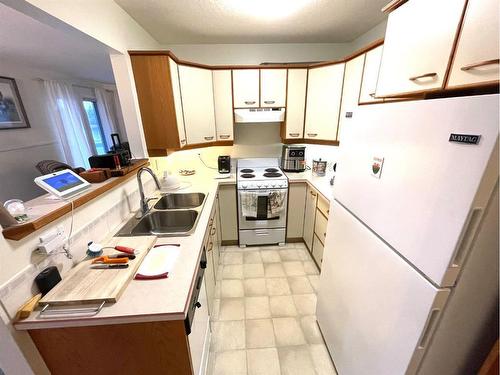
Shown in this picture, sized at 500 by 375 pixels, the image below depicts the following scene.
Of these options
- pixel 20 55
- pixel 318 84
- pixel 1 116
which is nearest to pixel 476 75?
pixel 318 84

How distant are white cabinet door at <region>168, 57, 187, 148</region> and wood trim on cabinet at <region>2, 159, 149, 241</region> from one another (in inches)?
29.3

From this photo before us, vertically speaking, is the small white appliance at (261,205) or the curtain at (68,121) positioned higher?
the curtain at (68,121)

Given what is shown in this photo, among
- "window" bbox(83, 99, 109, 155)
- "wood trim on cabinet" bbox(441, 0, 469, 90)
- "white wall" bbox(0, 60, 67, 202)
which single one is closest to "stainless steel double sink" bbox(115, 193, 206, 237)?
"wood trim on cabinet" bbox(441, 0, 469, 90)

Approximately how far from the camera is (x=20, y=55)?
2693 mm

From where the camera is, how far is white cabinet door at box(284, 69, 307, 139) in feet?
7.32

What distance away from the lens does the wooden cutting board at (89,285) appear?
2.55ft

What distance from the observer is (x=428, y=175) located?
0.66m

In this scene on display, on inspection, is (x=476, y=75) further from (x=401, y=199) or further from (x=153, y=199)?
(x=153, y=199)

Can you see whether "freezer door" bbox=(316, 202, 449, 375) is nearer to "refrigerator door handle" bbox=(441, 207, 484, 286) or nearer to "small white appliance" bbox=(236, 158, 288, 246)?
"refrigerator door handle" bbox=(441, 207, 484, 286)

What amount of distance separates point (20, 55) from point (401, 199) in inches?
176

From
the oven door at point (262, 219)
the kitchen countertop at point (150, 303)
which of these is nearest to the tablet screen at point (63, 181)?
the kitchen countertop at point (150, 303)

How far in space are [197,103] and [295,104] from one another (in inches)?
43.0

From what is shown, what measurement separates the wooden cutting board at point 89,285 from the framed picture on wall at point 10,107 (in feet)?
12.0

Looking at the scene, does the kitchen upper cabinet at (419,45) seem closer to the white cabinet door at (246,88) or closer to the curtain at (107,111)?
the white cabinet door at (246,88)
